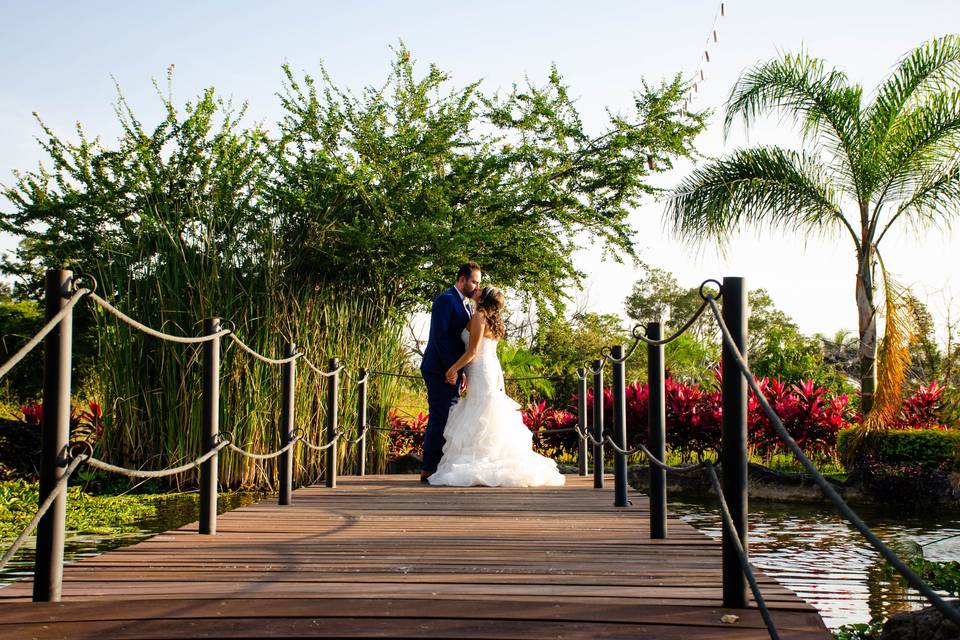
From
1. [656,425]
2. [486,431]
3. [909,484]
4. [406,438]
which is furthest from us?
[406,438]

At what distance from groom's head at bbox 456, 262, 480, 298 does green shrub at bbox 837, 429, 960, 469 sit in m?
5.16

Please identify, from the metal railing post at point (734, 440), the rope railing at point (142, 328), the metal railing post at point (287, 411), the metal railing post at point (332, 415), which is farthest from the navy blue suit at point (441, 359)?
the metal railing post at point (734, 440)

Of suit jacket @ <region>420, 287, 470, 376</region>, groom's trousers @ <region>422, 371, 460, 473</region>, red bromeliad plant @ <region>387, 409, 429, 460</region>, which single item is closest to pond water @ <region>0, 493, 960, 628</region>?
groom's trousers @ <region>422, 371, 460, 473</region>

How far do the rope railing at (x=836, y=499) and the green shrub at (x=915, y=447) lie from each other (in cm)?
777

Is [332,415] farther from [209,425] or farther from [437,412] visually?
[209,425]

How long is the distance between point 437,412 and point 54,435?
192 inches

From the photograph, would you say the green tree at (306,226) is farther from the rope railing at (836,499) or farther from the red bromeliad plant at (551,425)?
the rope railing at (836,499)

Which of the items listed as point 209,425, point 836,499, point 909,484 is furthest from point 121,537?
point 909,484

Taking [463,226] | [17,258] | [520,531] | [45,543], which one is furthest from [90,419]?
[45,543]

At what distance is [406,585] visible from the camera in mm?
2918

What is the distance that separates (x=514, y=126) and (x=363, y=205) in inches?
115

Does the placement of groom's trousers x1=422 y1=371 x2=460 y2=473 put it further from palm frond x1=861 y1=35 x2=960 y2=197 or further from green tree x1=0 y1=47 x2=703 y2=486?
palm frond x1=861 y1=35 x2=960 y2=197

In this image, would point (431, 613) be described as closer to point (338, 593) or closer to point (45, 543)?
point (338, 593)

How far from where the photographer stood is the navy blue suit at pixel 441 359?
7.16 meters
